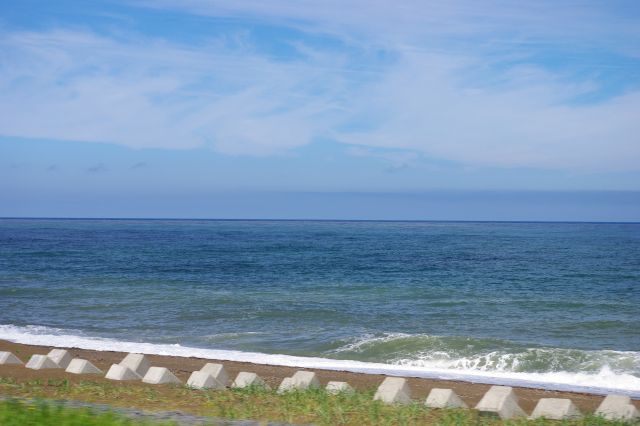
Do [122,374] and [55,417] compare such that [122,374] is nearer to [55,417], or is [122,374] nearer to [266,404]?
[266,404]

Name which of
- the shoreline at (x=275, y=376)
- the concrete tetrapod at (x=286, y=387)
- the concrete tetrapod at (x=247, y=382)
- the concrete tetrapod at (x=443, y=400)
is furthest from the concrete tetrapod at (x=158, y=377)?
the concrete tetrapod at (x=443, y=400)

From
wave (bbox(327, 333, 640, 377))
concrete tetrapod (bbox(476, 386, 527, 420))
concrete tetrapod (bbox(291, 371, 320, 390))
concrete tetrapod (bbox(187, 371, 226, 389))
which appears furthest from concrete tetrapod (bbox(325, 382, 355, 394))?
wave (bbox(327, 333, 640, 377))

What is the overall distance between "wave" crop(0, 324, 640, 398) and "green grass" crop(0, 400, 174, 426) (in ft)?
30.0

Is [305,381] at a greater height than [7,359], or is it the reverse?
[305,381]

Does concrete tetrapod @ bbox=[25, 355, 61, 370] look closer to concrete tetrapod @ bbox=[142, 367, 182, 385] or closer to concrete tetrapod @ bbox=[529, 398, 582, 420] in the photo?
concrete tetrapod @ bbox=[142, 367, 182, 385]

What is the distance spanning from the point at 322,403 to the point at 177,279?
29341 mm

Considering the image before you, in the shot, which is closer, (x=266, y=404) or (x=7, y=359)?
(x=266, y=404)

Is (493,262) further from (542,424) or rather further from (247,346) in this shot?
(542,424)

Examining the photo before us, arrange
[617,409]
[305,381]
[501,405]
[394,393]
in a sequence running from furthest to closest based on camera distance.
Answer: [305,381] < [394,393] < [617,409] < [501,405]

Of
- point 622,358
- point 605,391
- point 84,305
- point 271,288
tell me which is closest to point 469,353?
point 622,358

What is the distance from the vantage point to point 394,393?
1004cm

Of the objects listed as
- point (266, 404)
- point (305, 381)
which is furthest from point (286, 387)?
point (266, 404)

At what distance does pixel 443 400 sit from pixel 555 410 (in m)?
1.39

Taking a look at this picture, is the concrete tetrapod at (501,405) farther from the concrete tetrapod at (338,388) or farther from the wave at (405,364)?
the wave at (405,364)
